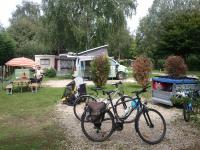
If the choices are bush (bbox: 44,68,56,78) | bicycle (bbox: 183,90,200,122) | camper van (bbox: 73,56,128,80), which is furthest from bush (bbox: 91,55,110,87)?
bush (bbox: 44,68,56,78)

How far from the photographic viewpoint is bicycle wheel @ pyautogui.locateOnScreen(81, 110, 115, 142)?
6.74 m

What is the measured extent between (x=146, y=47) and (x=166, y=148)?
43980 mm

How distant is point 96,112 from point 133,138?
99cm

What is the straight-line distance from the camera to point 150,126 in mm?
6801

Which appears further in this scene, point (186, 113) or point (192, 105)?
point (186, 113)

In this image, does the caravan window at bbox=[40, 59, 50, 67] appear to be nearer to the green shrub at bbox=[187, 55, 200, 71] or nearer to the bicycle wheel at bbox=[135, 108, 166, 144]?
the green shrub at bbox=[187, 55, 200, 71]

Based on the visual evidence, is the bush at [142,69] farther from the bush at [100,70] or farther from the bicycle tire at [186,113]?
the bicycle tire at [186,113]

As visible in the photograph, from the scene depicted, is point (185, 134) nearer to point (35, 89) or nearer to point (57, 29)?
point (35, 89)

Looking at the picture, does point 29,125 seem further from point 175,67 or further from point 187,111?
point 175,67

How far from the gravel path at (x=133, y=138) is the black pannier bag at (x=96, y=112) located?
0.44 meters

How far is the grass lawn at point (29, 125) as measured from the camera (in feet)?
21.7

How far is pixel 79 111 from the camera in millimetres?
9492

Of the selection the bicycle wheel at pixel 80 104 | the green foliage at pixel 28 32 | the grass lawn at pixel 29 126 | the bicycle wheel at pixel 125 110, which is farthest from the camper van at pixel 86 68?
the bicycle wheel at pixel 125 110

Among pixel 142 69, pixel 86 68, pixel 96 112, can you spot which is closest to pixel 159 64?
pixel 86 68
